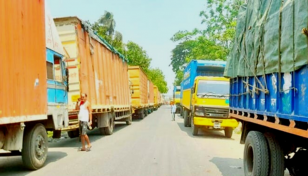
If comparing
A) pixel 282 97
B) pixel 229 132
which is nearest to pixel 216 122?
pixel 229 132

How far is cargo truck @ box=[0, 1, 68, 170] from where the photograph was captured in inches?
217

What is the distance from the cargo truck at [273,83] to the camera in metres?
3.50

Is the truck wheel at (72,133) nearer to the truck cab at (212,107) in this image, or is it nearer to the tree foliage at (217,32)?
the truck cab at (212,107)

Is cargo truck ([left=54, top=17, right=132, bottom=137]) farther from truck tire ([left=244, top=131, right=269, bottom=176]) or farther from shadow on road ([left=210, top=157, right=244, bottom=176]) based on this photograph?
truck tire ([left=244, top=131, right=269, bottom=176])

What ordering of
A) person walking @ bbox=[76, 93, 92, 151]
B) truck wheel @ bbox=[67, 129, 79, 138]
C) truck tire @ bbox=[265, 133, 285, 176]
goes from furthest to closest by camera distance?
truck wheel @ bbox=[67, 129, 79, 138]
person walking @ bbox=[76, 93, 92, 151]
truck tire @ bbox=[265, 133, 285, 176]

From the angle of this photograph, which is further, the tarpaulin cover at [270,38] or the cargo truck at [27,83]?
the cargo truck at [27,83]

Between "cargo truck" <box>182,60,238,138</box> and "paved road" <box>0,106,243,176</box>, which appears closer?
"paved road" <box>0,106,243,176</box>

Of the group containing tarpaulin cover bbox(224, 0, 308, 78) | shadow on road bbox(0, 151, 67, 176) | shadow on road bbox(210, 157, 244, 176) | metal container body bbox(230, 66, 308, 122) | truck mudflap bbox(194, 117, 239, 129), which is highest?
tarpaulin cover bbox(224, 0, 308, 78)

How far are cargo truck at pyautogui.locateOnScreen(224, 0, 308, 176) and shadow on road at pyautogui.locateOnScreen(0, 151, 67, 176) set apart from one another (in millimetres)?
4571

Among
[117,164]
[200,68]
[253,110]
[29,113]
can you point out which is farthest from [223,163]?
[200,68]

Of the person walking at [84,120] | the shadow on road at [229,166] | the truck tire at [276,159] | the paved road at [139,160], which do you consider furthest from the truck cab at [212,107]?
the truck tire at [276,159]

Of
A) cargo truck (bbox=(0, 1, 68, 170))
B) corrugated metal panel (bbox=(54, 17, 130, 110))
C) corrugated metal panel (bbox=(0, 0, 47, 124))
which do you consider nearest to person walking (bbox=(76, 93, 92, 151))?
corrugated metal panel (bbox=(54, 17, 130, 110))

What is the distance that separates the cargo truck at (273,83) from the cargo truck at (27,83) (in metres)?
4.01

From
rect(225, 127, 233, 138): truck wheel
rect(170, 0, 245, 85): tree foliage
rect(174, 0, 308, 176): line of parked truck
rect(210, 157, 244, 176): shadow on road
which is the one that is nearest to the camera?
rect(174, 0, 308, 176): line of parked truck
